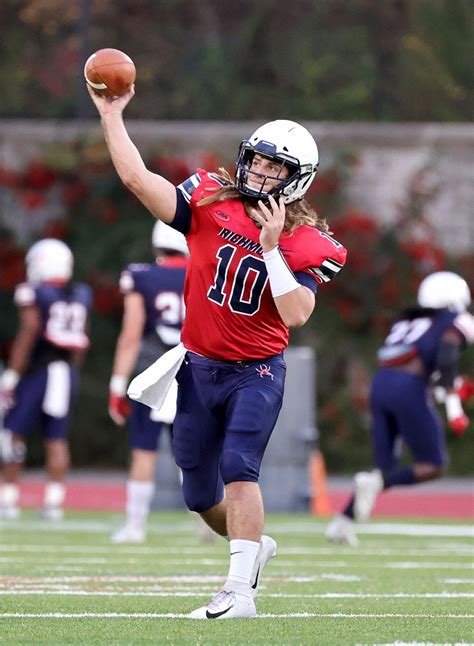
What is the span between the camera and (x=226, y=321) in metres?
5.74

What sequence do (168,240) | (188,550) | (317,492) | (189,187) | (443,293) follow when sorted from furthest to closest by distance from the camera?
1. (317,492)
2. (443,293)
3. (168,240)
4. (188,550)
5. (189,187)

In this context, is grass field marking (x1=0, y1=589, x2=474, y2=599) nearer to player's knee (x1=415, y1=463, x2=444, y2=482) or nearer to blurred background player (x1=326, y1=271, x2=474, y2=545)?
blurred background player (x1=326, y1=271, x2=474, y2=545)

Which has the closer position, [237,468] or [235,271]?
[237,468]

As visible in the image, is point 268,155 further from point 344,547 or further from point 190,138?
point 190,138

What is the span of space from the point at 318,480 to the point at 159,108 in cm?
488

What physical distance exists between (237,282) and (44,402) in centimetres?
652

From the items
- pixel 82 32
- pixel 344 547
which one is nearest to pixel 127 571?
pixel 344 547

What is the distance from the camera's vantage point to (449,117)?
16891 mm

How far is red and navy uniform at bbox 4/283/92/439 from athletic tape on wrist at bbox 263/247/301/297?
668 centimetres

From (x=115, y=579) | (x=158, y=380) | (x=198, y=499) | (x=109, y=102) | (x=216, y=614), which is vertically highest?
(x=109, y=102)

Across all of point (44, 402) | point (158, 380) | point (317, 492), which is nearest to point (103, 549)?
point (158, 380)

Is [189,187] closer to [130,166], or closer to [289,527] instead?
[130,166]

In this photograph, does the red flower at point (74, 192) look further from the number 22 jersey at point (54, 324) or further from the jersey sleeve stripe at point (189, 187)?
the jersey sleeve stripe at point (189, 187)

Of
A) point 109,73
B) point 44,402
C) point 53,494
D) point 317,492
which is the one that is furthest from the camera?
point 317,492
